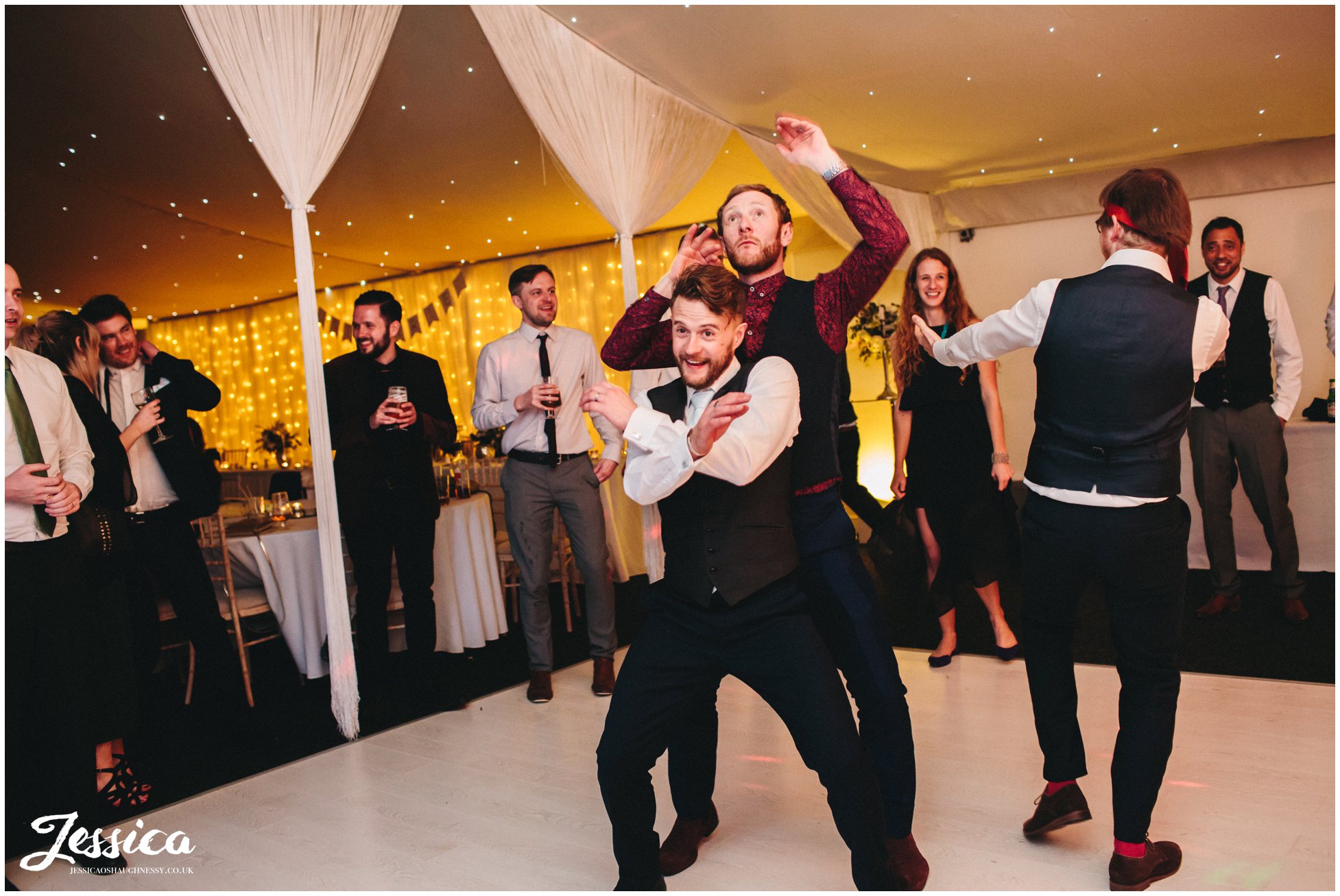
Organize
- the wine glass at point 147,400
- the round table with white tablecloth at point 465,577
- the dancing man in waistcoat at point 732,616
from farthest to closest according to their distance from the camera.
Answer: the round table with white tablecloth at point 465,577, the wine glass at point 147,400, the dancing man in waistcoat at point 732,616

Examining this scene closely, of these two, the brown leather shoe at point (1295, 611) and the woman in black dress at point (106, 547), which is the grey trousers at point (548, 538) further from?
the brown leather shoe at point (1295, 611)

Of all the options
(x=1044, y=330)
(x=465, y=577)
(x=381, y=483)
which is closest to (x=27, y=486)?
(x=381, y=483)

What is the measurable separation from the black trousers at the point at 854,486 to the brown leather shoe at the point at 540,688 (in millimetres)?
2659

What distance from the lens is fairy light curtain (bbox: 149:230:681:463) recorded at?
30.8ft

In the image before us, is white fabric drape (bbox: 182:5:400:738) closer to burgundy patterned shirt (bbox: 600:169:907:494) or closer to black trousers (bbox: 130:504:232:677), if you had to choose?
black trousers (bbox: 130:504:232:677)

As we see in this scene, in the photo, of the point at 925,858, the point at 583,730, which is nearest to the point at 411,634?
the point at 583,730

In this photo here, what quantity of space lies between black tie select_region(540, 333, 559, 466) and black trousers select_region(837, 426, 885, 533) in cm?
244

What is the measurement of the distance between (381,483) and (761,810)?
2023 millimetres

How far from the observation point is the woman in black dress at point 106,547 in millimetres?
2695

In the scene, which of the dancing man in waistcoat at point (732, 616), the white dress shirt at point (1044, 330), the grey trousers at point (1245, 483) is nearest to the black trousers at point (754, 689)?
the dancing man in waistcoat at point (732, 616)

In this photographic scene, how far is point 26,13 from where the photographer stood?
3707 mm

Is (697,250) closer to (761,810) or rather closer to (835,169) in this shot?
(835,169)

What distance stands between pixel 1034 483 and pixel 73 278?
892cm

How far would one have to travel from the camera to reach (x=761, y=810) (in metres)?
2.67
